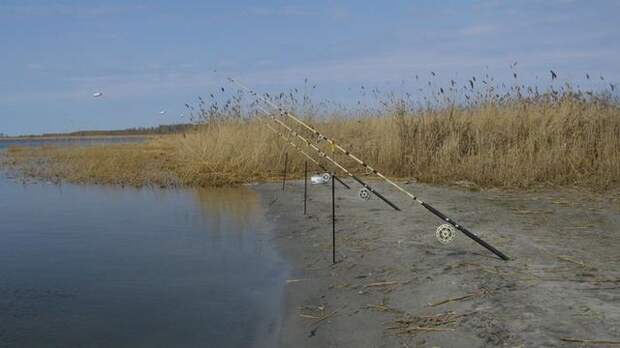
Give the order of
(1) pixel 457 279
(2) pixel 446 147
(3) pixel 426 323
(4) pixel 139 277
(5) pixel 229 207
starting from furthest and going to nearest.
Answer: (2) pixel 446 147, (5) pixel 229 207, (4) pixel 139 277, (1) pixel 457 279, (3) pixel 426 323

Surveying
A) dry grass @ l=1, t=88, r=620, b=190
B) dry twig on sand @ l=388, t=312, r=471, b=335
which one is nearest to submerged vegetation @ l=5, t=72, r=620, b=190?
dry grass @ l=1, t=88, r=620, b=190

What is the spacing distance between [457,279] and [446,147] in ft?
28.0

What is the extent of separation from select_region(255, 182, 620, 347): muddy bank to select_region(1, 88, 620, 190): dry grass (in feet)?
9.09

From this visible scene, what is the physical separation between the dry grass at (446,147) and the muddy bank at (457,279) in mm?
2771

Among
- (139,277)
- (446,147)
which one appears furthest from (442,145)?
(139,277)

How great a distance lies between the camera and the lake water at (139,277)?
4.78 m

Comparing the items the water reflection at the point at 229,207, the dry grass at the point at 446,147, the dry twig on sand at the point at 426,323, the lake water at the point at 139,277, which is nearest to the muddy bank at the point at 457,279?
the dry twig on sand at the point at 426,323

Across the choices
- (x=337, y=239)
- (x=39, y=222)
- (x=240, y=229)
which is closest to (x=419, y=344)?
(x=337, y=239)

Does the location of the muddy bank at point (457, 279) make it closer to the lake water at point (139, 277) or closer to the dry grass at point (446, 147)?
the lake water at point (139, 277)

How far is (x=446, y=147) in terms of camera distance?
44.1ft

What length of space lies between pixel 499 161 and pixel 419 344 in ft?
28.3

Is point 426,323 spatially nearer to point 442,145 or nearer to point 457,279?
point 457,279

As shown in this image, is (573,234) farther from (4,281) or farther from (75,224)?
(75,224)

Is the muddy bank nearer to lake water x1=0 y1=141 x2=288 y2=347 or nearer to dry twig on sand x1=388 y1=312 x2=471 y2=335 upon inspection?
dry twig on sand x1=388 y1=312 x2=471 y2=335
